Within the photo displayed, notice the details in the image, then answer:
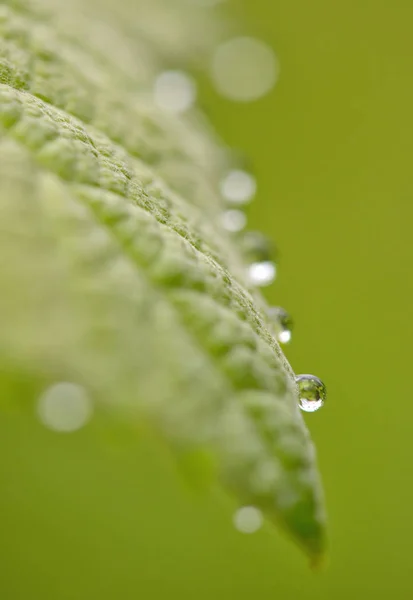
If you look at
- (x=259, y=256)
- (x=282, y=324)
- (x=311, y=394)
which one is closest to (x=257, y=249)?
(x=259, y=256)

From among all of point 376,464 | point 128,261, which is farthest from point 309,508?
point 376,464

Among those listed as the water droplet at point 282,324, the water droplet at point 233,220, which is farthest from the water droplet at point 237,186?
the water droplet at point 282,324

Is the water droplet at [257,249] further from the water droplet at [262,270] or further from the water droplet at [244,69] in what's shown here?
the water droplet at [244,69]

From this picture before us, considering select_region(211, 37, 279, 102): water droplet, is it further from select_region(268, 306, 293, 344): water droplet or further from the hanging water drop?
select_region(268, 306, 293, 344): water droplet

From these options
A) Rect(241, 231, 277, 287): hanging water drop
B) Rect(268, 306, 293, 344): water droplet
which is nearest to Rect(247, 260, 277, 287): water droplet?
Rect(241, 231, 277, 287): hanging water drop

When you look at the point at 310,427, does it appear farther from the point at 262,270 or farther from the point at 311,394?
the point at 311,394

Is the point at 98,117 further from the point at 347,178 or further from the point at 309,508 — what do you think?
the point at 347,178
